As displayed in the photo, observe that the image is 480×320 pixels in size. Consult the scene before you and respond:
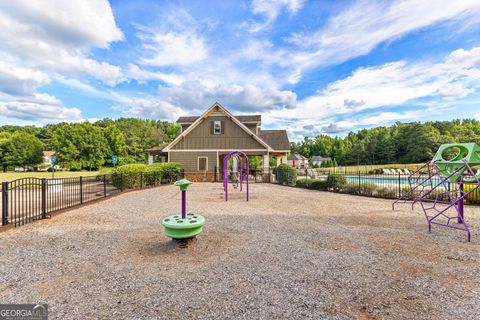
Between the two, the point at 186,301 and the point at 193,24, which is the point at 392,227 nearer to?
the point at 186,301

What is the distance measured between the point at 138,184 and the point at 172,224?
10.5 m

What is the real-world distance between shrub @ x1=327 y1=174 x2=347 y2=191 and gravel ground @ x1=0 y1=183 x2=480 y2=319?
20.5 feet

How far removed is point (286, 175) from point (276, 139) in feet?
20.3

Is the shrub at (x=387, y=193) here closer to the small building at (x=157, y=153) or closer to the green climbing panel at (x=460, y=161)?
the green climbing panel at (x=460, y=161)

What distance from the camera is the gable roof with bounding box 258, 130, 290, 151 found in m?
20.2

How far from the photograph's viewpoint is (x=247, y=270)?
3588 millimetres

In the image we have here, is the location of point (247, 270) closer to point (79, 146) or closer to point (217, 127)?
point (217, 127)

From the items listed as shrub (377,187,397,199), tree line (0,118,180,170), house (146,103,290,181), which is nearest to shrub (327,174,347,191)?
shrub (377,187,397,199)

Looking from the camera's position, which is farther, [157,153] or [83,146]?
[83,146]

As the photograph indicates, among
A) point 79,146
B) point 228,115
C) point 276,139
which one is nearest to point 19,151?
point 79,146

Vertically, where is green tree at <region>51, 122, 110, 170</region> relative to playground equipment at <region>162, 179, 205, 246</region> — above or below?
above

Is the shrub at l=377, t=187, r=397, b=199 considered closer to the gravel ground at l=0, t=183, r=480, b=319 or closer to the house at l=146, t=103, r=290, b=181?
the gravel ground at l=0, t=183, r=480, b=319

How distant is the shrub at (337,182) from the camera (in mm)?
12812

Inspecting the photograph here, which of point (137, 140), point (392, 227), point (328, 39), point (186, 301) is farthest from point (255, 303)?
point (137, 140)
